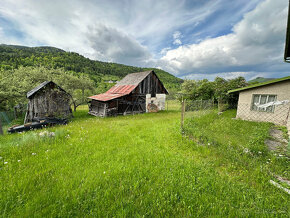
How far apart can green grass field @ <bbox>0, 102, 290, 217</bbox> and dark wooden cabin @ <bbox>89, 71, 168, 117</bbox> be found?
10501 millimetres

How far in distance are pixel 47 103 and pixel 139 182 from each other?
499 inches

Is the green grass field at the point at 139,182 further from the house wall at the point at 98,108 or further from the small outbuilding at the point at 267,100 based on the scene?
the house wall at the point at 98,108

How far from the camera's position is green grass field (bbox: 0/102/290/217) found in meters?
1.99

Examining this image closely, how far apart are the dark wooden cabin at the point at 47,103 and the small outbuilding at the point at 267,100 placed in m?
16.7

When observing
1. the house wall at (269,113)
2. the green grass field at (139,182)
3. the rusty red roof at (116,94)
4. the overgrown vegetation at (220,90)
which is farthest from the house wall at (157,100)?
the green grass field at (139,182)

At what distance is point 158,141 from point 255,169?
129 inches

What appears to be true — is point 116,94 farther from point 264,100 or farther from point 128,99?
point 264,100

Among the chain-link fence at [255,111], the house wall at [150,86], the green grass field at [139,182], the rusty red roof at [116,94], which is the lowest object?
the green grass field at [139,182]

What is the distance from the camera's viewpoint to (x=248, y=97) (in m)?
9.84

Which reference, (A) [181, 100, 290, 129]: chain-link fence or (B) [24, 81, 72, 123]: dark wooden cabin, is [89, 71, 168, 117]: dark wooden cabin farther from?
(A) [181, 100, 290, 129]: chain-link fence

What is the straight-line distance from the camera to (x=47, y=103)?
35.3 ft

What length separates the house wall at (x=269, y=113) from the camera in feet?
26.6

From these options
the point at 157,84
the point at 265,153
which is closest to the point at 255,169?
the point at 265,153

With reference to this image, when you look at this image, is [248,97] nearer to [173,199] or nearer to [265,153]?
[265,153]
